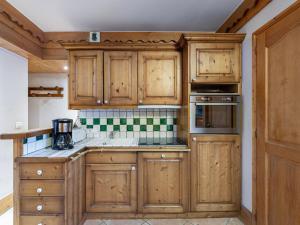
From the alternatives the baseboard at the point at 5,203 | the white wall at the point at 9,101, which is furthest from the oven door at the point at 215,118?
the baseboard at the point at 5,203

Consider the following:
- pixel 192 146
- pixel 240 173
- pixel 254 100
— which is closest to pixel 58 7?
→ pixel 192 146

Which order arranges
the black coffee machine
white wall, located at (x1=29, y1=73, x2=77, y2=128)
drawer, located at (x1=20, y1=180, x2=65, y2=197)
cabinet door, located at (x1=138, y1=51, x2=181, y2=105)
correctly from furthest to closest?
1. white wall, located at (x1=29, y1=73, x2=77, y2=128)
2. cabinet door, located at (x1=138, y1=51, x2=181, y2=105)
3. the black coffee machine
4. drawer, located at (x1=20, y1=180, x2=65, y2=197)

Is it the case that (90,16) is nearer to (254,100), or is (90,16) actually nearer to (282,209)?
(254,100)

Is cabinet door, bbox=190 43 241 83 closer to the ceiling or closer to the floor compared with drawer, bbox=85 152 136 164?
closer to the ceiling

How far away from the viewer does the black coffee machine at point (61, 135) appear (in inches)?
88.1

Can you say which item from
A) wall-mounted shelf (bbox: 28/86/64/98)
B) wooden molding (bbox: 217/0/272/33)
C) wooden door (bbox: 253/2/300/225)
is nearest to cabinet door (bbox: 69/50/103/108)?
wooden molding (bbox: 217/0/272/33)

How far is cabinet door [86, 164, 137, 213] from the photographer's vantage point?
2459 millimetres

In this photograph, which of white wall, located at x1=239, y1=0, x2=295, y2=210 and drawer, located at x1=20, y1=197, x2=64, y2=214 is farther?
white wall, located at x1=239, y1=0, x2=295, y2=210

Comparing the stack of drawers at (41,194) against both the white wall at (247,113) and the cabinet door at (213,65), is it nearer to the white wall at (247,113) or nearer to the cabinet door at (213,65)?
the cabinet door at (213,65)

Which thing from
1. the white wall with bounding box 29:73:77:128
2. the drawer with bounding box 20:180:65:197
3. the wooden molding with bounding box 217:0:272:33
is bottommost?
the drawer with bounding box 20:180:65:197

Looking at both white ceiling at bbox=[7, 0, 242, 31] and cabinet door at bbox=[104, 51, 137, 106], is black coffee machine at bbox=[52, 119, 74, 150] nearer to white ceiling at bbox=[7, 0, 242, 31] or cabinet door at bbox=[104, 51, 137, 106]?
cabinet door at bbox=[104, 51, 137, 106]

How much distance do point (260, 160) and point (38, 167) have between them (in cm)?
208

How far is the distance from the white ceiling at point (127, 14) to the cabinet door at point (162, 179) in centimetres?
167

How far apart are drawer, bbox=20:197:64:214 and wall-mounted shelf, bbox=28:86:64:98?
323 cm
